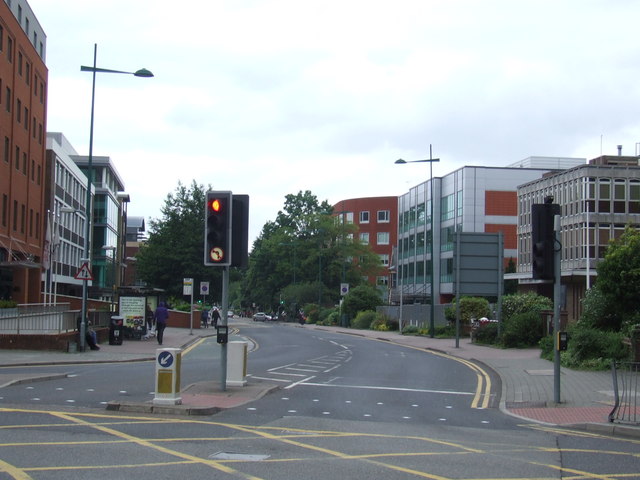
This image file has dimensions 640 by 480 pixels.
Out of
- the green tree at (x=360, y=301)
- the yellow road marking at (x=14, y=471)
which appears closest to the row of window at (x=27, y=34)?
the green tree at (x=360, y=301)

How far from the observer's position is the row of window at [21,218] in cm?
4479

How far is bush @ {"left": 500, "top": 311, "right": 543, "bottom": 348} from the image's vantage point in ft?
110

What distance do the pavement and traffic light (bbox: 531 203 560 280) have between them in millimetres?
2644

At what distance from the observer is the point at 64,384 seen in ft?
57.1

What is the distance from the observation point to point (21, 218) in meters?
48.3

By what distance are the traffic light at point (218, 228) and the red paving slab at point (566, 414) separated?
621cm

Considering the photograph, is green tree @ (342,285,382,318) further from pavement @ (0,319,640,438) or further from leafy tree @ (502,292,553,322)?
pavement @ (0,319,640,438)

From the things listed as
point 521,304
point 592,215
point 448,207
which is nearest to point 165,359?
point 521,304

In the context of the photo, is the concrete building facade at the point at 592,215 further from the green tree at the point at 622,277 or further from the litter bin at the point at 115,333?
the litter bin at the point at 115,333

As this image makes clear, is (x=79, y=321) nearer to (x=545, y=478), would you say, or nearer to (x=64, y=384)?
(x=64, y=384)

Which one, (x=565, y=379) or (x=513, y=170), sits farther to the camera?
(x=513, y=170)

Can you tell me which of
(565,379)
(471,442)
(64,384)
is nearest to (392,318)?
(565,379)

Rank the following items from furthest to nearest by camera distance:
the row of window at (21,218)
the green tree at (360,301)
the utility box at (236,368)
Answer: the green tree at (360,301), the row of window at (21,218), the utility box at (236,368)

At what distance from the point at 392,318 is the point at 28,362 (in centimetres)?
4120
